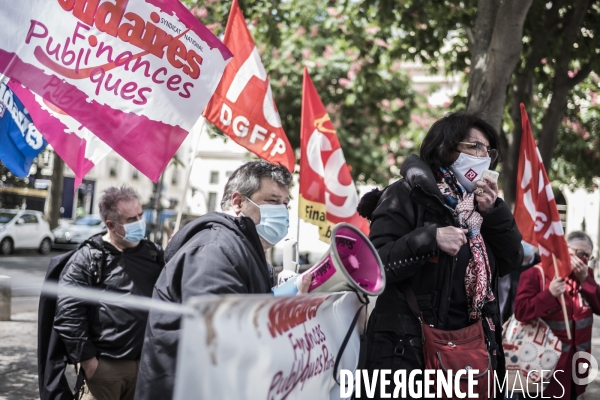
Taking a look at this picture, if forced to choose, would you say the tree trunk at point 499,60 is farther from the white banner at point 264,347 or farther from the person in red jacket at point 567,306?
the white banner at point 264,347

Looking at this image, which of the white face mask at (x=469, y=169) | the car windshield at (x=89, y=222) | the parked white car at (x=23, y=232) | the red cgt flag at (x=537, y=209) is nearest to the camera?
the white face mask at (x=469, y=169)

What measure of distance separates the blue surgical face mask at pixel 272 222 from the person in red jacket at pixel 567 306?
2.83 meters

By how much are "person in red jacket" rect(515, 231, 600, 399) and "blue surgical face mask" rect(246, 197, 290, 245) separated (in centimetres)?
283

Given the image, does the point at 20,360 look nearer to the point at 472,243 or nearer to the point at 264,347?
the point at 472,243

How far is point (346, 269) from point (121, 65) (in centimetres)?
163

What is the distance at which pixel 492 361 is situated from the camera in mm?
3057

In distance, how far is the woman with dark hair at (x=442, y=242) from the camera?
2.88 m

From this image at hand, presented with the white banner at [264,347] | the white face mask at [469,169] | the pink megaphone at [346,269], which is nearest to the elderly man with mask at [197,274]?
the pink megaphone at [346,269]

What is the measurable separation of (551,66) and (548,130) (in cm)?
125

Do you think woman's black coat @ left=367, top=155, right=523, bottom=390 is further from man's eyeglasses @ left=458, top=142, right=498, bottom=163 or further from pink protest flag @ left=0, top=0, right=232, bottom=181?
pink protest flag @ left=0, top=0, right=232, bottom=181

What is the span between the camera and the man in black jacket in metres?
3.90

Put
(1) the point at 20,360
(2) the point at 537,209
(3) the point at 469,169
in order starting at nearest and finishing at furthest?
(3) the point at 469,169, (2) the point at 537,209, (1) the point at 20,360

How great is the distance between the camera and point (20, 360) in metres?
7.24

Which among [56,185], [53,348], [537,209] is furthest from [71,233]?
[53,348]
